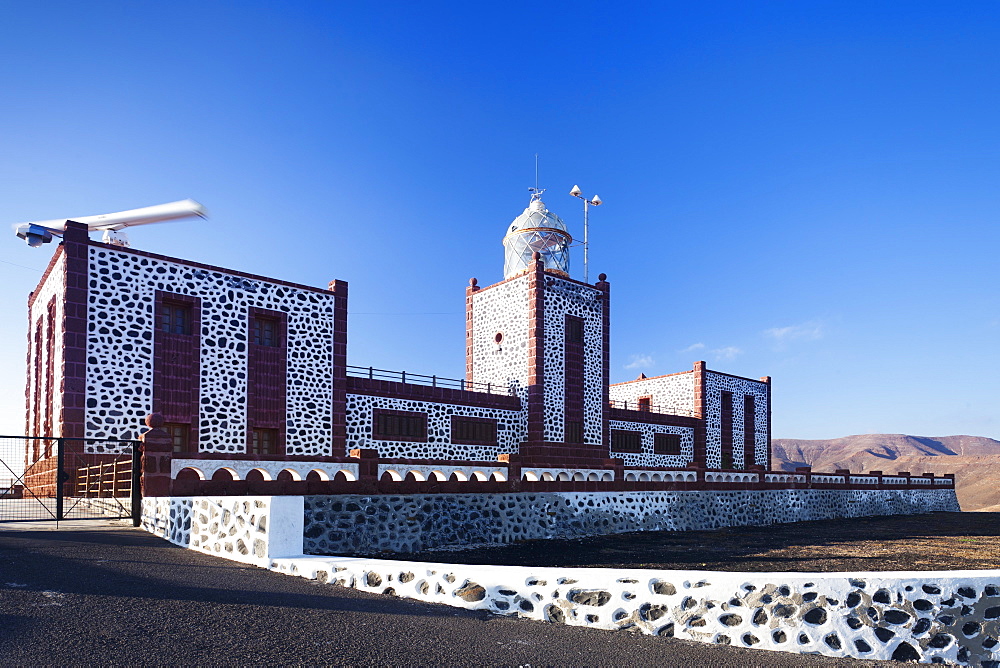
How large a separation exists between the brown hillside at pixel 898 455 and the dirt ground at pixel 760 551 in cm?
5524

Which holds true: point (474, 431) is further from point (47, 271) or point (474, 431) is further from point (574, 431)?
point (47, 271)

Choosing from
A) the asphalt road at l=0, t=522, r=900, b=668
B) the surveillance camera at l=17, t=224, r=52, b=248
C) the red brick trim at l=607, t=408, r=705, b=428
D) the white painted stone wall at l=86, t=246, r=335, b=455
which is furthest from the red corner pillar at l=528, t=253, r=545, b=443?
the asphalt road at l=0, t=522, r=900, b=668

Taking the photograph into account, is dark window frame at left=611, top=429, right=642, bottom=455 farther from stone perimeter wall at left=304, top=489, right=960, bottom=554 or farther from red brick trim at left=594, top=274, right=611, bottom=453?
stone perimeter wall at left=304, top=489, right=960, bottom=554

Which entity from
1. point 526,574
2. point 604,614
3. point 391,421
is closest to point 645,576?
point 604,614

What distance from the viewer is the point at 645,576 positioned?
6.18 metres

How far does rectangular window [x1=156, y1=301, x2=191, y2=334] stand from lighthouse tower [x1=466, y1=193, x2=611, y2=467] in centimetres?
1131

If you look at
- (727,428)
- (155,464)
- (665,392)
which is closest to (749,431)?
(727,428)

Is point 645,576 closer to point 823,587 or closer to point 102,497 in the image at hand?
point 823,587

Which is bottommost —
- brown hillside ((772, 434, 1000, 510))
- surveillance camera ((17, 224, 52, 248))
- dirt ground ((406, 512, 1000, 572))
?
brown hillside ((772, 434, 1000, 510))

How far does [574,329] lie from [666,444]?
A: 8190 millimetres

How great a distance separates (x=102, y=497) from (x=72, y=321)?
488 cm

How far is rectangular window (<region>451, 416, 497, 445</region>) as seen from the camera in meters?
24.1

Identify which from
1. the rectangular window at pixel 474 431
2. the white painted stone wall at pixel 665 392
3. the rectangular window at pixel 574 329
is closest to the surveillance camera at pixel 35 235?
the rectangular window at pixel 474 431

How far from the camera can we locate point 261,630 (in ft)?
17.9
